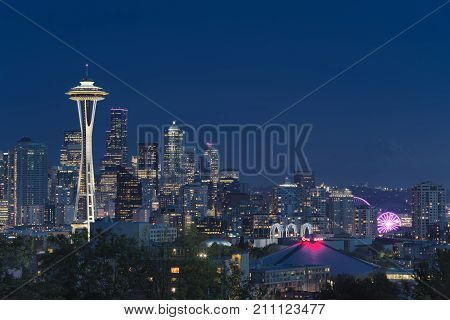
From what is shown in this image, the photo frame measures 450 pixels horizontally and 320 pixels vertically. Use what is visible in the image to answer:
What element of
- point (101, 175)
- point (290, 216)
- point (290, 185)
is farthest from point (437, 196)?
point (101, 175)

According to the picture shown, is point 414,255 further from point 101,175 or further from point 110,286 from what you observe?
point 110,286

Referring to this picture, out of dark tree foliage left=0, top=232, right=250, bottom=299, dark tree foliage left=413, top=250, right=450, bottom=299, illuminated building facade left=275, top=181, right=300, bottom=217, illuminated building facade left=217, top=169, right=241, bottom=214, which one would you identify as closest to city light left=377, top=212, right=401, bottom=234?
illuminated building facade left=275, top=181, right=300, bottom=217

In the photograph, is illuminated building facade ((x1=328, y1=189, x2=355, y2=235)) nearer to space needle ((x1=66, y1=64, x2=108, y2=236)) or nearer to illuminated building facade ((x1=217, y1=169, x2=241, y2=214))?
illuminated building facade ((x1=217, y1=169, x2=241, y2=214))

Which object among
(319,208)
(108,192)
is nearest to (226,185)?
(319,208)

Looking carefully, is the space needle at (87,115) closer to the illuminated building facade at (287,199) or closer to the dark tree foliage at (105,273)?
the illuminated building facade at (287,199)

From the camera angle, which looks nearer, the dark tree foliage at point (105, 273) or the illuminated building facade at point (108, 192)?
the dark tree foliage at point (105, 273)

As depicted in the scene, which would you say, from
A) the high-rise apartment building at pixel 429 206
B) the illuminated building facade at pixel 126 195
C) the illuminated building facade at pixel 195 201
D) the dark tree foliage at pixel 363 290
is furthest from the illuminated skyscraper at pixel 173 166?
the high-rise apartment building at pixel 429 206
